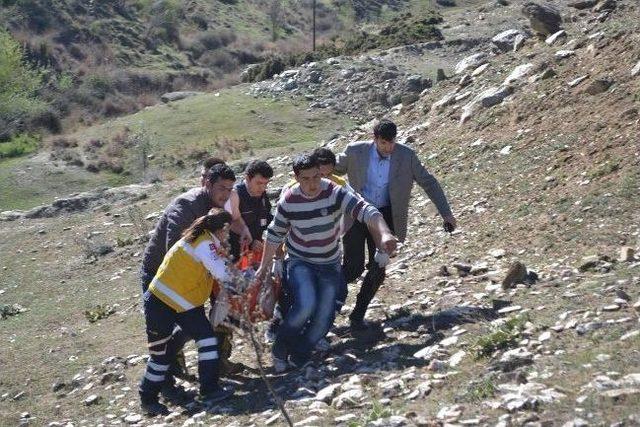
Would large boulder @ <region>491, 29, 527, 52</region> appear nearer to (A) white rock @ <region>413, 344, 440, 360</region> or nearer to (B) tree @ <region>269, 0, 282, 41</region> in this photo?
(A) white rock @ <region>413, 344, 440, 360</region>

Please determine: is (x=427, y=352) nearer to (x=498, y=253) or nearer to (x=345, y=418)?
(x=345, y=418)

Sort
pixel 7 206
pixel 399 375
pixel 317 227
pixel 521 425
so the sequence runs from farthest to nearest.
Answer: pixel 7 206, pixel 317 227, pixel 399 375, pixel 521 425

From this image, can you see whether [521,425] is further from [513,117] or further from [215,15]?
[215,15]

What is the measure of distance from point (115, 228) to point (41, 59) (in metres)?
39.2

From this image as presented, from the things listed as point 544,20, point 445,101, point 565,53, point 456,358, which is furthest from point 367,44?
point 456,358

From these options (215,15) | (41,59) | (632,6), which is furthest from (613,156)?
(215,15)

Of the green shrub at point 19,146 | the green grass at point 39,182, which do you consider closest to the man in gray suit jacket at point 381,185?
the green grass at point 39,182

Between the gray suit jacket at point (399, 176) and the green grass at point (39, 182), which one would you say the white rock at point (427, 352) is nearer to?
the gray suit jacket at point (399, 176)

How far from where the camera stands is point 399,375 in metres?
7.03

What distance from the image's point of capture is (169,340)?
7.99 m

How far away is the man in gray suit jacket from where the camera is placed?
8.49 m

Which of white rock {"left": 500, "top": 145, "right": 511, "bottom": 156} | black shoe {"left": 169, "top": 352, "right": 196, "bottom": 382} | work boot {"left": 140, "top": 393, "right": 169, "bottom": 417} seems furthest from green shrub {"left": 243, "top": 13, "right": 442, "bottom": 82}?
work boot {"left": 140, "top": 393, "right": 169, "bottom": 417}

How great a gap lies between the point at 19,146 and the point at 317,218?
3149 cm

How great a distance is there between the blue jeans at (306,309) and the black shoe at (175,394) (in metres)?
0.85
